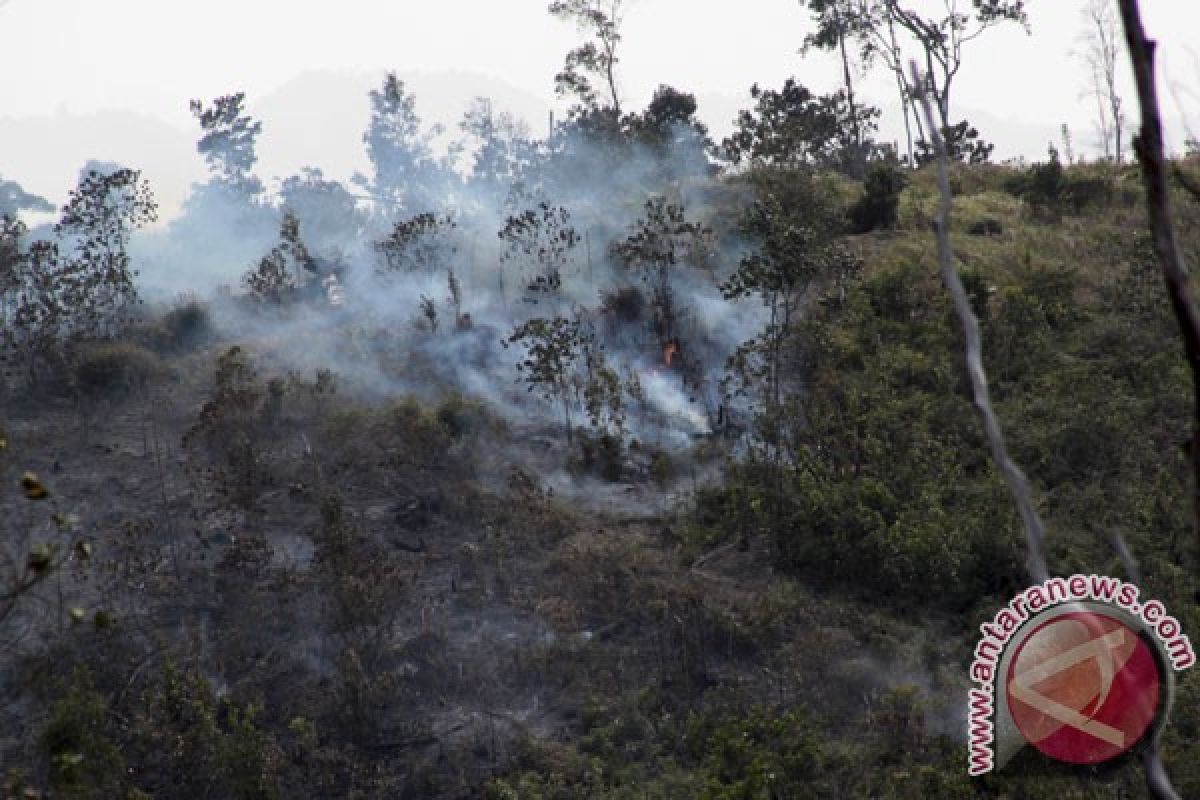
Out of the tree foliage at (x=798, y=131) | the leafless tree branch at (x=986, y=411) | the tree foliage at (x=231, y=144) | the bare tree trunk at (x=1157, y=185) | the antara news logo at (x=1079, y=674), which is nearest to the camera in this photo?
the bare tree trunk at (x=1157, y=185)

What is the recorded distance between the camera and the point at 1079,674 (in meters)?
5.42

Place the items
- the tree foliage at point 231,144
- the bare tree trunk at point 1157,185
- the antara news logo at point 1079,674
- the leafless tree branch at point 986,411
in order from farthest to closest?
1. the tree foliage at point 231,144
2. the antara news logo at point 1079,674
3. the leafless tree branch at point 986,411
4. the bare tree trunk at point 1157,185

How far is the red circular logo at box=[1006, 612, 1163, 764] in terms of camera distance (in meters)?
5.04

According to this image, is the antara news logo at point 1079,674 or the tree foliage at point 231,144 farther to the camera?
the tree foliage at point 231,144

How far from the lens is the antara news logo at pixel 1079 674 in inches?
175

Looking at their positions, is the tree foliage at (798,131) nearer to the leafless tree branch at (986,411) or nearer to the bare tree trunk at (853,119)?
the bare tree trunk at (853,119)

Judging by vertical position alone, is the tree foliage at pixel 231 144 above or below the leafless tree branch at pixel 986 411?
above

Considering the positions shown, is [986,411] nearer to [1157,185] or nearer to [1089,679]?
[1157,185]

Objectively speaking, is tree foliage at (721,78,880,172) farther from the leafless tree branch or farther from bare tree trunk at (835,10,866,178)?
the leafless tree branch

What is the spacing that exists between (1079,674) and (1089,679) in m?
0.05

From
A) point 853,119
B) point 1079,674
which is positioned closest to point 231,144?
point 853,119

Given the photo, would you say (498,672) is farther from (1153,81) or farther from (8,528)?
(1153,81)

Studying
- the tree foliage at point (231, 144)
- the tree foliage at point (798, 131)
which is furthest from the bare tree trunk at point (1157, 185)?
the tree foliage at point (231, 144)

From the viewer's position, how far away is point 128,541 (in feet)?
43.7
